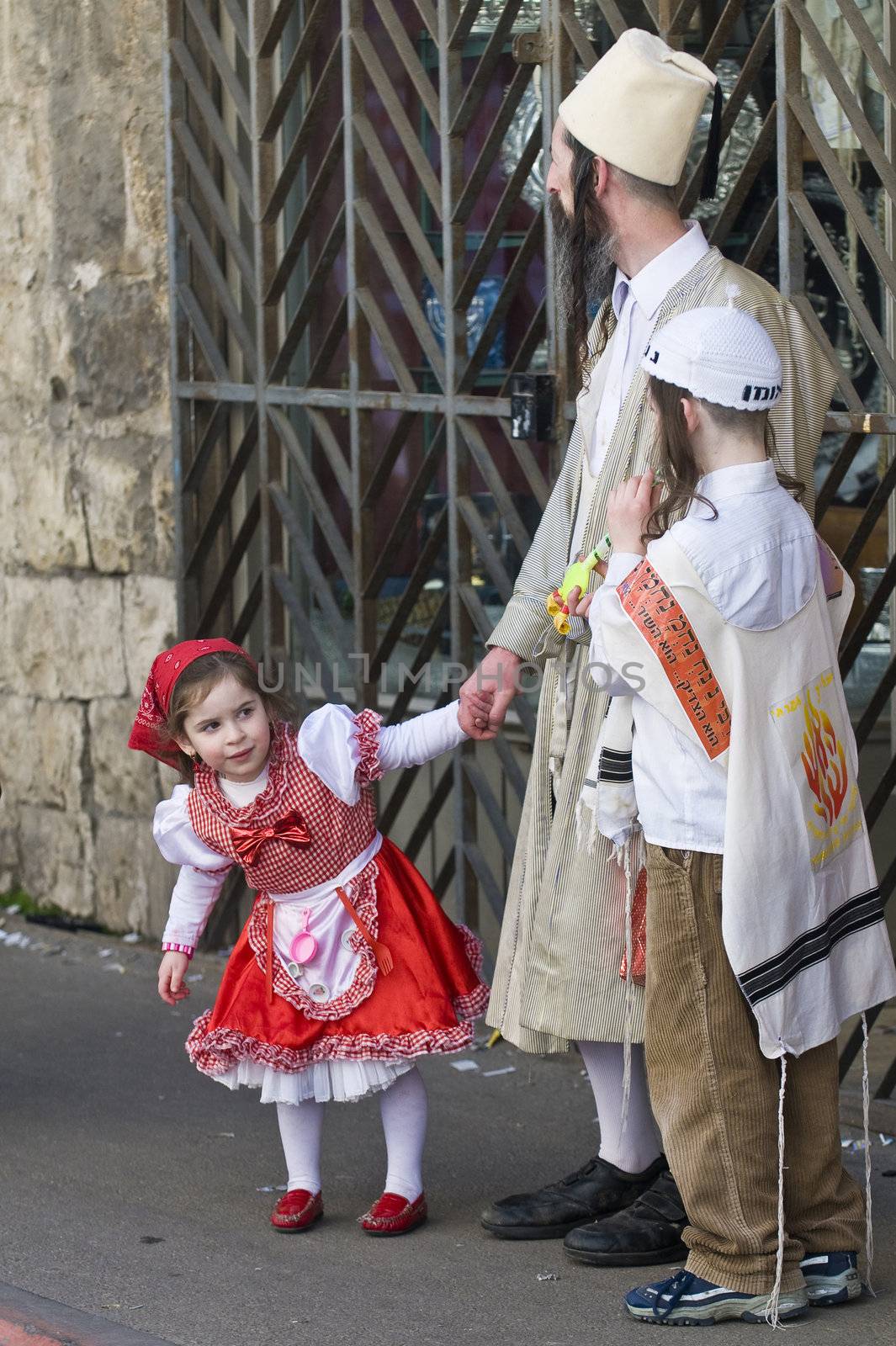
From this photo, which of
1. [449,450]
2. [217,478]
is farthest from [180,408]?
[449,450]

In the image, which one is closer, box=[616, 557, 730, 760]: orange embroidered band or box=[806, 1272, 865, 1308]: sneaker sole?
box=[616, 557, 730, 760]: orange embroidered band

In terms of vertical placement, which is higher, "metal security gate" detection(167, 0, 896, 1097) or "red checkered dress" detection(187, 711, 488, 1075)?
"metal security gate" detection(167, 0, 896, 1097)

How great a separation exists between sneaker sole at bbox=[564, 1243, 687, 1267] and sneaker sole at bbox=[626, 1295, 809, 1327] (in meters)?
0.27

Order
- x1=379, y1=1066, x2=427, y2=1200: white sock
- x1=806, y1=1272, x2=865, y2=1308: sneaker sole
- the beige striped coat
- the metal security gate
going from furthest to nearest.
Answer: the metal security gate, x1=379, y1=1066, x2=427, y2=1200: white sock, the beige striped coat, x1=806, y1=1272, x2=865, y2=1308: sneaker sole

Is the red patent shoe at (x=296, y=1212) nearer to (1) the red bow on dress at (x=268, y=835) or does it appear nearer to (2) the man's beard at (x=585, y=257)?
(1) the red bow on dress at (x=268, y=835)

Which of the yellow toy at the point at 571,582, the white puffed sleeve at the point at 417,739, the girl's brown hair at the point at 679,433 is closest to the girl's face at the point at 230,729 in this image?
the white puffed sleeve at the point at 417,739

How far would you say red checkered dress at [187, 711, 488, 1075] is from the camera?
3.71 meters

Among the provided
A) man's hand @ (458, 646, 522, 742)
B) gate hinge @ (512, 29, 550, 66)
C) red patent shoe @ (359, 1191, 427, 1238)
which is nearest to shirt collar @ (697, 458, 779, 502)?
man's hand @ (458, 646, 522, 742)

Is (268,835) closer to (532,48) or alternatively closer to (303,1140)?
(303,1140)

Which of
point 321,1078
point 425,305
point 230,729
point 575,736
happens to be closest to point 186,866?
point 230,729

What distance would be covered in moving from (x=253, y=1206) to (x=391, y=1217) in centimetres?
39

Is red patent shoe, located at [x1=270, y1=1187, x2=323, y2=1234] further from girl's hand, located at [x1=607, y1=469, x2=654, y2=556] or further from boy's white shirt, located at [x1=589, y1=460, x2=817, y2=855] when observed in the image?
girl's hand, located at [x1=607, y1=469, x2=654, y2=556]

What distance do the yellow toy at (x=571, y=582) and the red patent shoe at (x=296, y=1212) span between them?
4.18ft

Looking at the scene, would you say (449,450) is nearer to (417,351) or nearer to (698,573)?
(417,351)
